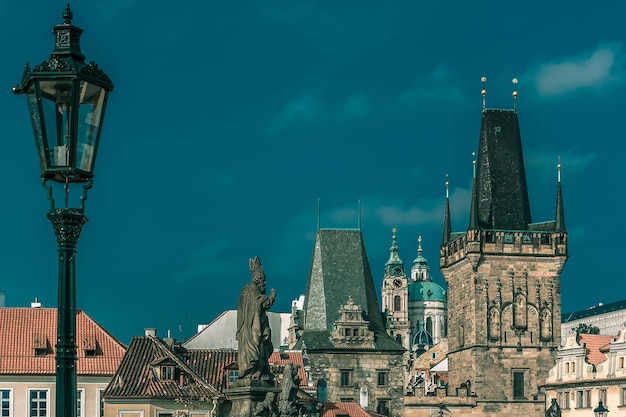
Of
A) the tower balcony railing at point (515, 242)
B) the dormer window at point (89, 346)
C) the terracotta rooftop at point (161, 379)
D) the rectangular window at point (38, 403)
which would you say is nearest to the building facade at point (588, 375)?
the tower balcony railing at point (515, 242)

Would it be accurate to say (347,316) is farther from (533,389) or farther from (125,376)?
(125,376)

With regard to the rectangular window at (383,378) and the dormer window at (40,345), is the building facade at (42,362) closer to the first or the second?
the dormer window at (40,345)

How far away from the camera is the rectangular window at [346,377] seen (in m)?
76.1

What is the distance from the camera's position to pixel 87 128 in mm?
7012

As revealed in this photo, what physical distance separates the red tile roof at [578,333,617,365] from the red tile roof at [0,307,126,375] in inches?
1062

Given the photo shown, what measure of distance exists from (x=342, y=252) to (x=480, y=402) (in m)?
12.8

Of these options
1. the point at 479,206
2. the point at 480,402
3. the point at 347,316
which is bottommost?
the point at 480,402

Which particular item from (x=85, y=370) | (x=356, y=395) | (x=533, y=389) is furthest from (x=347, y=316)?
(x=85, y=370)

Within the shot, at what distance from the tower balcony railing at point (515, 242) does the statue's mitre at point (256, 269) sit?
63185mm

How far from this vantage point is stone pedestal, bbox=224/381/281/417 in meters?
16.4

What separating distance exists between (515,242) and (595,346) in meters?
9.81

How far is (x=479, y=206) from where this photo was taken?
8269cm

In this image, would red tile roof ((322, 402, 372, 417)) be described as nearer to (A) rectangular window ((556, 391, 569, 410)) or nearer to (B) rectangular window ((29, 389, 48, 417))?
(A) rectangular window ((556, 391, 569, 410))

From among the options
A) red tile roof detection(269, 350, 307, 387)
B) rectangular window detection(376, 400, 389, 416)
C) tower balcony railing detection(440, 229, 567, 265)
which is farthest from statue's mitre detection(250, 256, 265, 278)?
tower balcony railing detection(440, 229, 567, 265)
